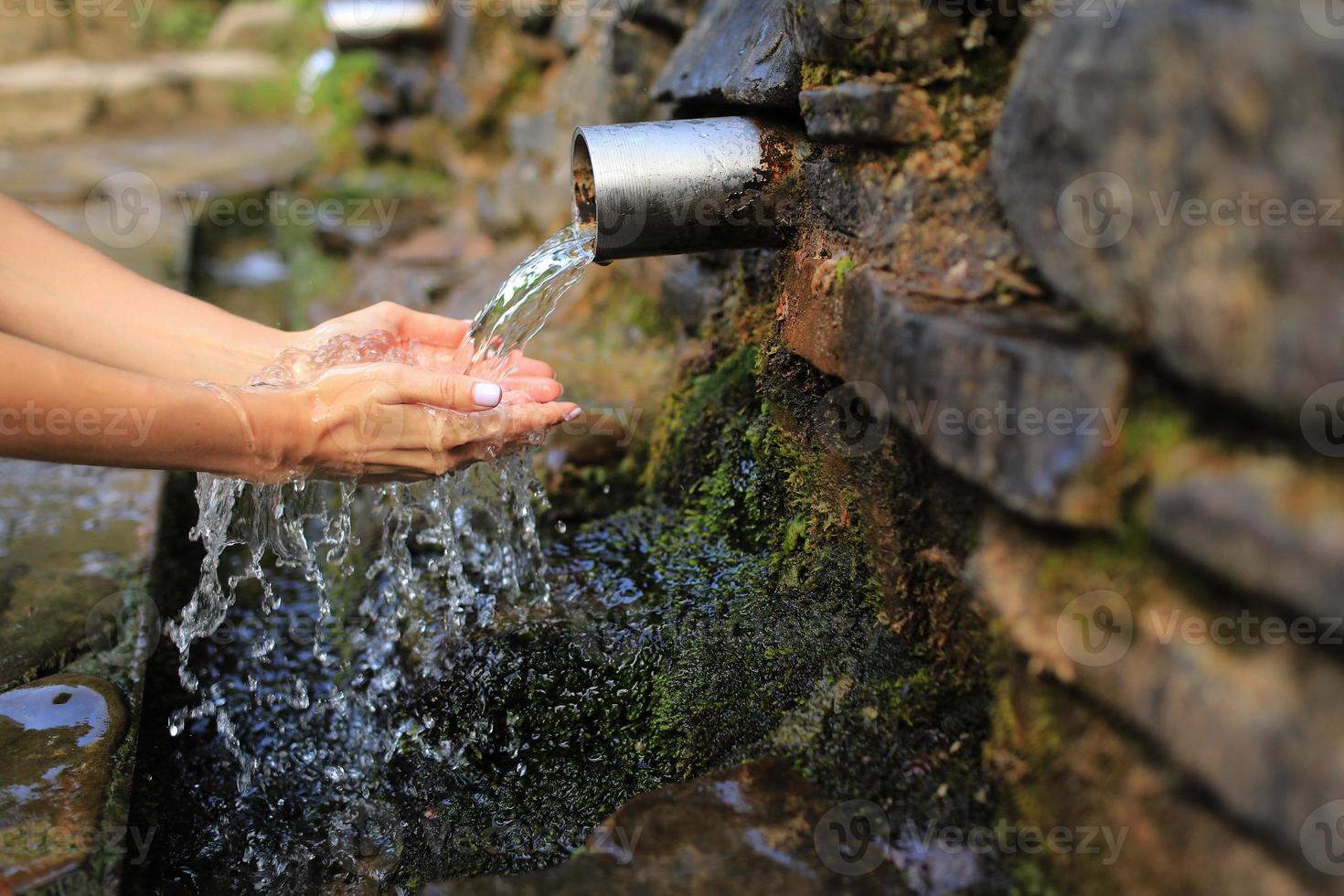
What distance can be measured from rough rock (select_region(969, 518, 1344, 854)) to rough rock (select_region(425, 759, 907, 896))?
428mm

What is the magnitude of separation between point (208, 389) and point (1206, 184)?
66.8 inches

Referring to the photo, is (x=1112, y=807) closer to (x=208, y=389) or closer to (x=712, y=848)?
(x=712, y=848)

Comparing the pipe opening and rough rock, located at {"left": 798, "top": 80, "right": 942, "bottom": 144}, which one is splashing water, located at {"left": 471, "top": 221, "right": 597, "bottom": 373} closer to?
the pipe opening

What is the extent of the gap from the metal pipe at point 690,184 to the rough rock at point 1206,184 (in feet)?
2.62

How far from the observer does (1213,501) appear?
1175 millimetres

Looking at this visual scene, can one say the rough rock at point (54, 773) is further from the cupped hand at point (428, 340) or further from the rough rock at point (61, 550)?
the cupped hand at point (428, 340)

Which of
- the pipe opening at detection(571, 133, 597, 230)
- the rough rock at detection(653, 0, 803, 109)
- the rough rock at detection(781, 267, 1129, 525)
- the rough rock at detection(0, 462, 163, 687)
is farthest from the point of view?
the rough rock at detection(0, 462, 163, 687)

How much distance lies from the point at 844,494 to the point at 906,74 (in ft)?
2.53

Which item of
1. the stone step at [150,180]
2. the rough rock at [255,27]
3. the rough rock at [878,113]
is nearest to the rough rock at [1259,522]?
the rough rock at [878,113]

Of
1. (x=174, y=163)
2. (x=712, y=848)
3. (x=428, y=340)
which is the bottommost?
(x=712, y=848)

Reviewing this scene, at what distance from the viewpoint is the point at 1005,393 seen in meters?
1.41

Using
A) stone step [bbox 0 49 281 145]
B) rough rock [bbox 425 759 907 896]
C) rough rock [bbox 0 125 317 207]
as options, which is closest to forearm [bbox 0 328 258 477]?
rough rock [bbox 425 759 907 896]

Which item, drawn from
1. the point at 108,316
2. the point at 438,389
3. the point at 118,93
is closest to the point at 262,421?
the point at 438,389

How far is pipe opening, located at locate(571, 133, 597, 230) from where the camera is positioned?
91.2 inches
